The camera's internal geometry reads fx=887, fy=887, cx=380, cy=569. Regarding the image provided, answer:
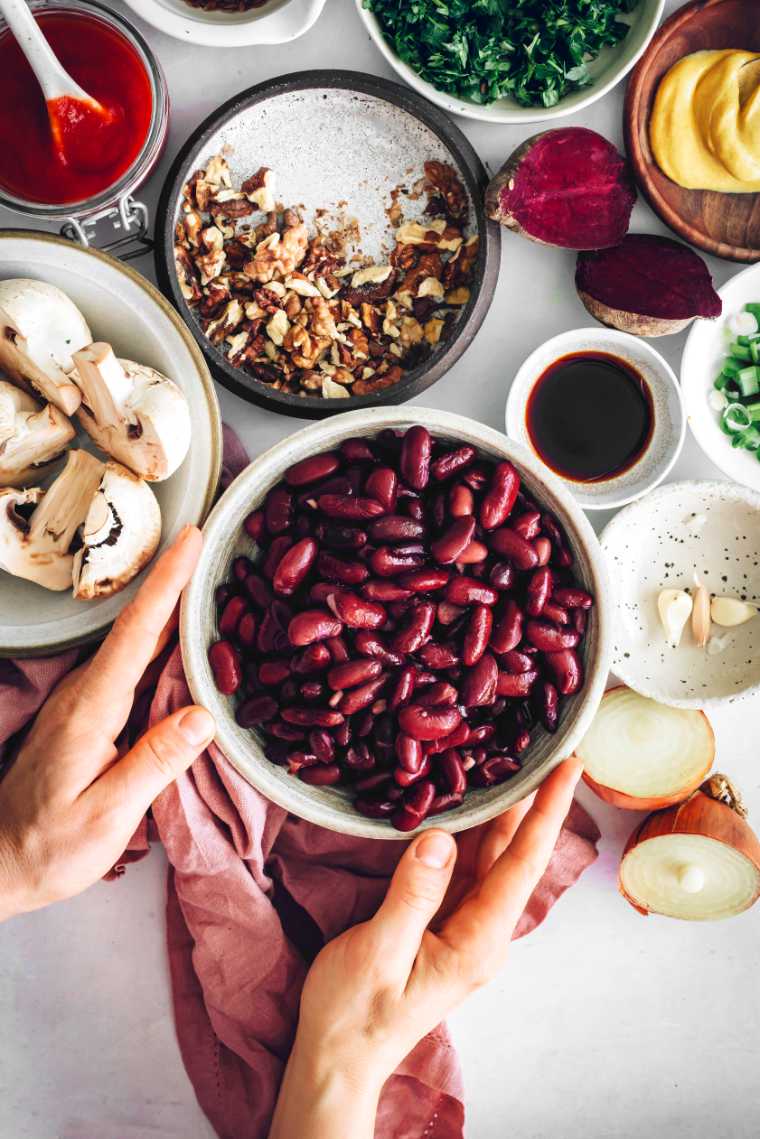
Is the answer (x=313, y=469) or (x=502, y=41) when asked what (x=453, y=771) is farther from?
(x=502, y=41)

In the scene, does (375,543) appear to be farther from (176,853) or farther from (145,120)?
(145,120)

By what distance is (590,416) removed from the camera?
1276mm

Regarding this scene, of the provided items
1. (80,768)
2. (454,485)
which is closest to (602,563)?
(454,485)

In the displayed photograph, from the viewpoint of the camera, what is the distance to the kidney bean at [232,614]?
1.10 metres

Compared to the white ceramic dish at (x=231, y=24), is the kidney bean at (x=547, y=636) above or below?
below

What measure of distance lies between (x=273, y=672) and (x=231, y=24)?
2.78ft

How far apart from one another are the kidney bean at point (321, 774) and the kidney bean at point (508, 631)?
9.7 inches

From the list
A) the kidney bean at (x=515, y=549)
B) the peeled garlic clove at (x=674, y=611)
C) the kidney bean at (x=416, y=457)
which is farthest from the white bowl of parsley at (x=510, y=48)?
the peeled garlic clove at (x=674, y=611)

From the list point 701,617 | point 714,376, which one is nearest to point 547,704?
point 701,617

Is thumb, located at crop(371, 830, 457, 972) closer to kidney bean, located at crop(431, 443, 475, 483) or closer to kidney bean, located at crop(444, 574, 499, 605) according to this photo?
kidney bean, located at crop(444, 574, 499, 605)

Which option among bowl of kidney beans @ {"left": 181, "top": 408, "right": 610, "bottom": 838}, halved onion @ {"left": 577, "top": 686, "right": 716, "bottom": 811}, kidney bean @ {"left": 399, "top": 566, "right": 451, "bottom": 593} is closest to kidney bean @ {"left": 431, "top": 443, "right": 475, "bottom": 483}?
bowl of kidney beans @ {"left": 181, "top": 408, "right": 610, "bottom": 838}

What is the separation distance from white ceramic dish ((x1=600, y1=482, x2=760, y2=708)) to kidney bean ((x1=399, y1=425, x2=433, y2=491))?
0.35 metres

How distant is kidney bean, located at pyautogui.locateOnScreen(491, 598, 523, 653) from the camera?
105 cm

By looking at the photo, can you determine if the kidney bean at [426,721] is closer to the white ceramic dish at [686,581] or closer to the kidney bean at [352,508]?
the kidney bean at [352,508]
